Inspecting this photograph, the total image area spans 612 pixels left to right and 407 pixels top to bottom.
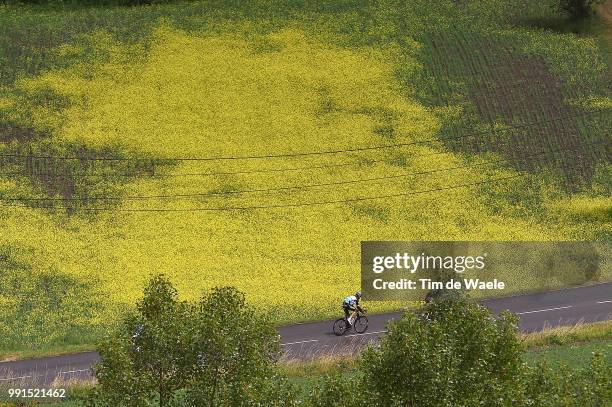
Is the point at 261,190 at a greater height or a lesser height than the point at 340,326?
greater

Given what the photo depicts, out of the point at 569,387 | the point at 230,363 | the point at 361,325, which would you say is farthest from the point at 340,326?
the point at 569,387

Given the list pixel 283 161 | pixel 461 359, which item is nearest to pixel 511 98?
pixel 283 161

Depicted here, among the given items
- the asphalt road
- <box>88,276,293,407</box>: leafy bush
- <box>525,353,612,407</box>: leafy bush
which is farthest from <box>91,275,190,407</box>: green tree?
the asphalt road

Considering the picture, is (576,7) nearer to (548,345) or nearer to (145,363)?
(548,345)

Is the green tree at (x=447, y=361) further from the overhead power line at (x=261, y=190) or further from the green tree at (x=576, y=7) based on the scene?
the green tree at (x=576, y=7)

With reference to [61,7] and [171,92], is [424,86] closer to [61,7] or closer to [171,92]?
[171,92]
